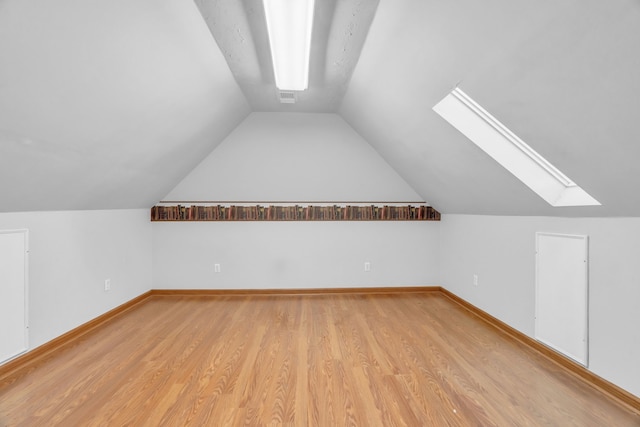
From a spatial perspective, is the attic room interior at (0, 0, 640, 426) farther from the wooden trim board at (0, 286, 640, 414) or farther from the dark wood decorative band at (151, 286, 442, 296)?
the dark wood decorative band at (151, 286, 442, 296)

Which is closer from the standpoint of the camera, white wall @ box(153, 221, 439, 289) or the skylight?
the skylight

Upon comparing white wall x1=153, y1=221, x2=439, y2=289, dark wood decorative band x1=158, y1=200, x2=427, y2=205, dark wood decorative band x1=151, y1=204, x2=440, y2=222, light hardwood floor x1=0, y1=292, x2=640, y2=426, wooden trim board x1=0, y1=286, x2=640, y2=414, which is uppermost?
dark wood decorative band x1=158, y1=200, x2=427, y2=205

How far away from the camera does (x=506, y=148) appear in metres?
2.59

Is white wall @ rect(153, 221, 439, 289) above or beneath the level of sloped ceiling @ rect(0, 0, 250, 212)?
beneath

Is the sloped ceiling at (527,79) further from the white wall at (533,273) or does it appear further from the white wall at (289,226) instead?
the white wall at (289,226)

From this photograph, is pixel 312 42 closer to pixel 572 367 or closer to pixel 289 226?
pixel 289 226

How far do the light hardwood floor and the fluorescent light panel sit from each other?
244 centimetres

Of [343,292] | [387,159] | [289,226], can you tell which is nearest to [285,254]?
[289,226]

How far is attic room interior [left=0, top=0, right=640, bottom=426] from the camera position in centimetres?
161

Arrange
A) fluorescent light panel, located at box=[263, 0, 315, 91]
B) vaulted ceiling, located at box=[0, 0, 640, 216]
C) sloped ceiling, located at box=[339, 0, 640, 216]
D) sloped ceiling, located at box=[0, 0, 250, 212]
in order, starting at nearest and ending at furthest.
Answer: sloped ceiling, located at box=[339, 0, 640, 216] < vaulted ceiling, located at box=[0, 0, 640, 216] < sloped ceiling, located at box=[0, 0, 250, 212] < fluorescent light panel, located at box=[263, 0, 315, 91]

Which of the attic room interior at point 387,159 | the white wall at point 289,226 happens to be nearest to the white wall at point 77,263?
the attic room interior at point 387,159

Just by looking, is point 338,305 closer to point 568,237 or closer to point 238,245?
point 238,245

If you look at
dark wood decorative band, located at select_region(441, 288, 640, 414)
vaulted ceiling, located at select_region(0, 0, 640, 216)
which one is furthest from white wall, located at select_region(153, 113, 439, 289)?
dark wood decorative band, located at select_region(441, 288, 640, 414)

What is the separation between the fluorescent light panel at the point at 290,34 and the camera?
184 cm
